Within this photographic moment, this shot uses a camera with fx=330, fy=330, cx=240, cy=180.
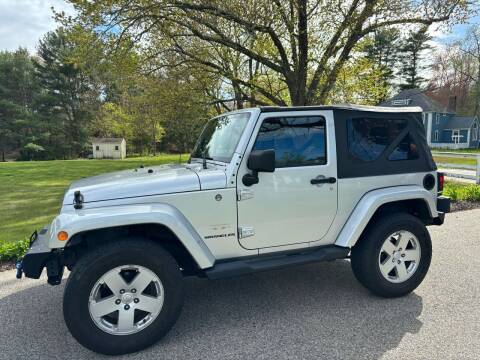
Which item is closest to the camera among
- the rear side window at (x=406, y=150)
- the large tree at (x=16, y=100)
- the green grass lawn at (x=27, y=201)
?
the rear side window at (x=406, y=150)

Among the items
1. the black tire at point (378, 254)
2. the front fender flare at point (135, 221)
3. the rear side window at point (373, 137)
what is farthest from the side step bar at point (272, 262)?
the rear side window at point (373, 137)

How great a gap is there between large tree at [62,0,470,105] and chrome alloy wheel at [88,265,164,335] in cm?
821

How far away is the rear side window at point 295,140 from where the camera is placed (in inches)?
125

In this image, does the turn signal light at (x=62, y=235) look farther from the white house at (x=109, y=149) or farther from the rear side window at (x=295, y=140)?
the white house at (x=109, y=149)

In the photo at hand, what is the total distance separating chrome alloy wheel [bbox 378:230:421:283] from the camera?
3479 millimetres

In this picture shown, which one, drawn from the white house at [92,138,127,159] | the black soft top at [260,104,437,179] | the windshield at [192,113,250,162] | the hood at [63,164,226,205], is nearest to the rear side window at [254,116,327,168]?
the black soft top at [260,104,437,179]

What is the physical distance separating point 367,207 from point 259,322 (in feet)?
5.06

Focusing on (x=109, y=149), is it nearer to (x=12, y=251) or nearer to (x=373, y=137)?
(x=12, y=251)

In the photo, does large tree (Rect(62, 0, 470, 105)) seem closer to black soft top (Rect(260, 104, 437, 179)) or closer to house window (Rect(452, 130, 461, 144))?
black soft top (Rect(260, 104, 437, 179))

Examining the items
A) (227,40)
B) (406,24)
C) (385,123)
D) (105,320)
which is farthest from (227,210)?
(406,24)

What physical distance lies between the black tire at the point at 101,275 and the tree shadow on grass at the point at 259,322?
5.9 inches

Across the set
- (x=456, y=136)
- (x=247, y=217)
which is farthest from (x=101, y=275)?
(x=456, y=136)

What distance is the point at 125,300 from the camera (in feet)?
8.79

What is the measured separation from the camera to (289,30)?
31.7 ft
